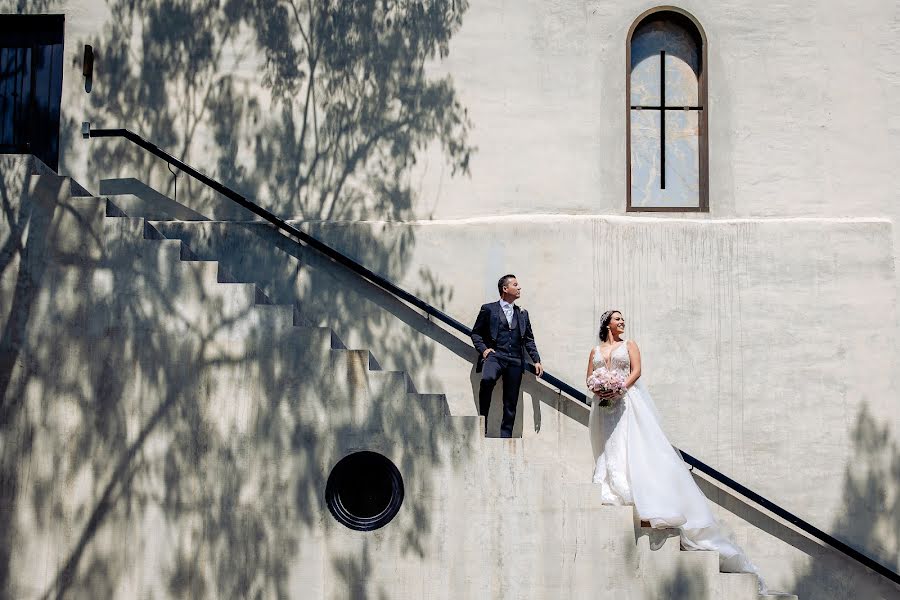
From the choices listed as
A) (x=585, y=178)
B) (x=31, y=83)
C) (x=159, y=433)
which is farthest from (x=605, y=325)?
(x=31, y=83)

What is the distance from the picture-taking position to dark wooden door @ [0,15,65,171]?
13.0m

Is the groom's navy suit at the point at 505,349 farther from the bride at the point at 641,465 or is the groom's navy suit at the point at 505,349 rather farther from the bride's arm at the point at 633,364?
the bride's arm at the point at 633,364

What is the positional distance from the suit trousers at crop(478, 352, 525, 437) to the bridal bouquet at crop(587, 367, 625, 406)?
1041mm

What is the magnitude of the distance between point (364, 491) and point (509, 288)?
97.0 inches

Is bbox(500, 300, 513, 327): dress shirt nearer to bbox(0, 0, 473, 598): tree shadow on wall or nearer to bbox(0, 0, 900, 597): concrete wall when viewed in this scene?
bbox(0, 0, 900, 597): concrete wall

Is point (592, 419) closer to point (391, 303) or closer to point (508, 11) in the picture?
point (391, 303)

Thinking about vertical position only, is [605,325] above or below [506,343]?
above

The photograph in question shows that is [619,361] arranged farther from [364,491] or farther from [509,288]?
[364,491]

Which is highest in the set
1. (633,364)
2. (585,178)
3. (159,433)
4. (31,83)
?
(31,83)

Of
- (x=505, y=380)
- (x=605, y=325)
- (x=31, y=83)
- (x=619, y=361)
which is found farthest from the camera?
(x=31, y=83)

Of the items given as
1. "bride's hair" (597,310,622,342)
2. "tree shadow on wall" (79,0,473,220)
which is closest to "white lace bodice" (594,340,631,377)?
"bride's hair" (597,310,622,342)

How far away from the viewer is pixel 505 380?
1156 cm

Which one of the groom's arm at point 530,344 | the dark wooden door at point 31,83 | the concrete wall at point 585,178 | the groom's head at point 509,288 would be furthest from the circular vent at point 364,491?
the dark wooden door at point 31,83

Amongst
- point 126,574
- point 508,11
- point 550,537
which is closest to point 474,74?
point 508,11
